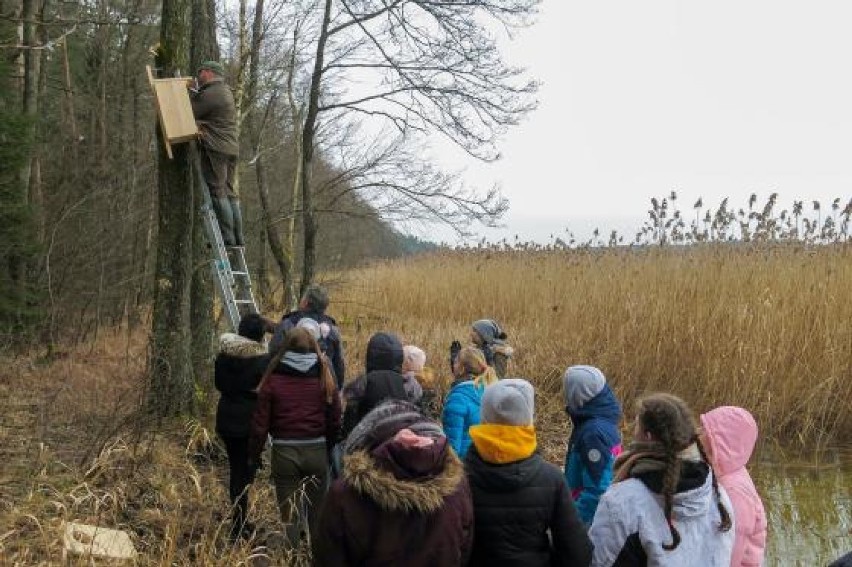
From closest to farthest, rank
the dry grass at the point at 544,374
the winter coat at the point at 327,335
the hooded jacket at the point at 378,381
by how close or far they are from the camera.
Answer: the hooded jacket at the point at 378,381
the dry grass at the point at 544,374
the winter coat at the point at 327,335

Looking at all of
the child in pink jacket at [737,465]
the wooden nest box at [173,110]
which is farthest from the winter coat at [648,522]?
the wooden nest box at [173,110]

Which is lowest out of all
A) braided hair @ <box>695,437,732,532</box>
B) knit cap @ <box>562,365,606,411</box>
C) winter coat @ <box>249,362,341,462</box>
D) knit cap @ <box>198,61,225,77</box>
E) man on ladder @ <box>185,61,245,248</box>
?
winter coat @ <box>249,362,341,462</box>

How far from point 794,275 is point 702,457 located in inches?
227

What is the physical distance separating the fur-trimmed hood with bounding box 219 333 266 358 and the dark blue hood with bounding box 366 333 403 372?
0.83 m

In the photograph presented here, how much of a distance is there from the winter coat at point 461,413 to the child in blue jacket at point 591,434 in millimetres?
926

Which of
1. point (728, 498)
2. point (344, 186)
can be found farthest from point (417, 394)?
point (344, 186)

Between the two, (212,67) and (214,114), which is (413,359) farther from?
(212,67)

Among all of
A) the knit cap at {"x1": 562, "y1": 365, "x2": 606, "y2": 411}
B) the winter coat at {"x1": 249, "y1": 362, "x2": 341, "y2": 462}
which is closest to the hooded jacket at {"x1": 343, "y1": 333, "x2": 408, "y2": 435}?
the winter coat at {"x1": 249, "y1": 362, "x2": 341, "y2": 462}

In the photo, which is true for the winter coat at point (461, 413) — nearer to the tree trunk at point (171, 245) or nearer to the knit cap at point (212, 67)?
the tree trunk at point (171, 245)

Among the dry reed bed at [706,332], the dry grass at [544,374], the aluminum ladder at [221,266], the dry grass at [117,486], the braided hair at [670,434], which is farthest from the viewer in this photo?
the dry reed bed at [706,332]

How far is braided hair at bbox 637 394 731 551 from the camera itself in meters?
2.78

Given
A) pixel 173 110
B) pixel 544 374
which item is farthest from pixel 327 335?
pixel 544 374

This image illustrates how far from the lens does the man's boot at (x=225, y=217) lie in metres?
7.10

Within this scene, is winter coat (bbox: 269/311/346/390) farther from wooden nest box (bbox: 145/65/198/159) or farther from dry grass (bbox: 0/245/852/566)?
wooden nest box (bbox: 145/65/198/159)
